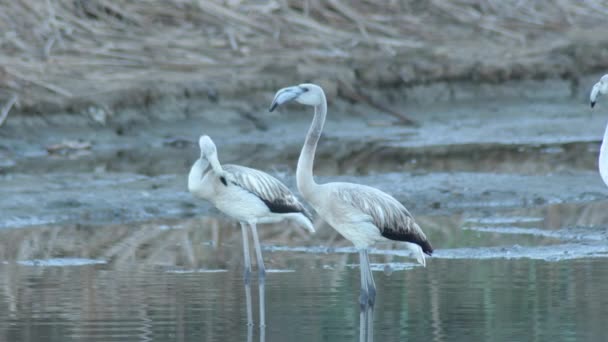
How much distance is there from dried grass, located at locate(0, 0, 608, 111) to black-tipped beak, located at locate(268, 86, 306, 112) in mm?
7148

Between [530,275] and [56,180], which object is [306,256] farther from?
[56,180]

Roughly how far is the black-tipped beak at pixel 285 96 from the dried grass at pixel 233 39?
7148 mm

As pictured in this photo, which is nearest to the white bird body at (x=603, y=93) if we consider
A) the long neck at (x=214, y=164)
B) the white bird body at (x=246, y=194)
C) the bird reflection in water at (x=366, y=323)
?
the bird reflection in water at (x=366, y=323)

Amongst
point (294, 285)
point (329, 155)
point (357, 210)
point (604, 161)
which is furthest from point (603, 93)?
point (329, 155)

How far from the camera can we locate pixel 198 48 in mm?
14992

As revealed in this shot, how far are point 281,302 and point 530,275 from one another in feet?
4.88

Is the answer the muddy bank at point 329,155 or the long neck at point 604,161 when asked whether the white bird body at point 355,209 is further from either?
the muddy bank at point 329,155

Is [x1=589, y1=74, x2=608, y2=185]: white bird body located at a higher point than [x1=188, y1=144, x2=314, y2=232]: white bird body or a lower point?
higher

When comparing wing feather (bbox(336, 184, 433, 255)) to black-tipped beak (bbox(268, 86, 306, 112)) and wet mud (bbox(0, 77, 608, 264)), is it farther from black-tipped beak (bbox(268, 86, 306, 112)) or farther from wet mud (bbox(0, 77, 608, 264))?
wet mud (bbox(0, 77, 608, 264))

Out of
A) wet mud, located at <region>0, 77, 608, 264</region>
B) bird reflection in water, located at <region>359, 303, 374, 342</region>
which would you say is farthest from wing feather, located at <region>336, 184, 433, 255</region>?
wet mud, located at <region>0, 77, 608, 264</region>

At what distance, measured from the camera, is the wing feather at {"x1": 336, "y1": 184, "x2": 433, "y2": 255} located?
6699 mm

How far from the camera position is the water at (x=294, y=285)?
230 inches

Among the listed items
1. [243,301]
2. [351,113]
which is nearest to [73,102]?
[351,113]

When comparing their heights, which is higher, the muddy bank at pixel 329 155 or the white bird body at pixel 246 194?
the white bird body at pixel 246 194
